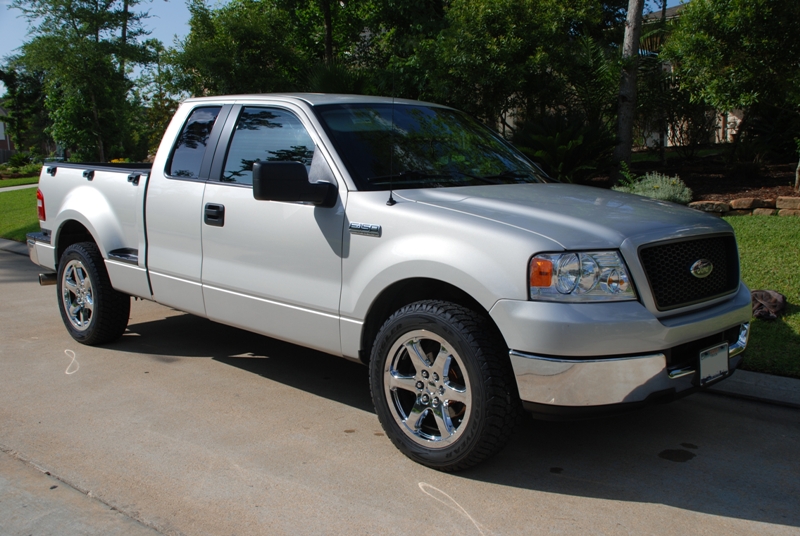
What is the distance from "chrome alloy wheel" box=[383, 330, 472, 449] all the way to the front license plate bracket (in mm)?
1146

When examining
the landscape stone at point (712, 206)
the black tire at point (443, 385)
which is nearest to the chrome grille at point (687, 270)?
the black tire at point (443, 385)

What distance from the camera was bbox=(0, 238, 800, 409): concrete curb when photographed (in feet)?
15.6

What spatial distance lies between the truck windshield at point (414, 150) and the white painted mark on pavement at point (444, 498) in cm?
156

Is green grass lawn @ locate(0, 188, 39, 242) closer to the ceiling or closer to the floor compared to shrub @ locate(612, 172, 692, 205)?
closer to the floor

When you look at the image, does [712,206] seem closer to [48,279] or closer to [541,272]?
[541,272]

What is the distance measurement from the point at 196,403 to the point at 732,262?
3.31 m

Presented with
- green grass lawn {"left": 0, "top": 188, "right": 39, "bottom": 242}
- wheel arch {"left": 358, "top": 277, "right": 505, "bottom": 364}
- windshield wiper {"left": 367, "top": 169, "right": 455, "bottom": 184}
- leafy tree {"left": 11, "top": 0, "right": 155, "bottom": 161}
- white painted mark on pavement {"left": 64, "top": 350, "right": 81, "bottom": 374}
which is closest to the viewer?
wheel arch {"left": 358, "top": 277, "right": 505, "bottom": 364}

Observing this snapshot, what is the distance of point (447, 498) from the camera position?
351 cm

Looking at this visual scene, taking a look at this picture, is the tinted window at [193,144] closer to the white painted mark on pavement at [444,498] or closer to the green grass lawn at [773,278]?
the white painted mark on pavement at [444,498]

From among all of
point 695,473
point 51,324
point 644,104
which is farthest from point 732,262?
point 644,104

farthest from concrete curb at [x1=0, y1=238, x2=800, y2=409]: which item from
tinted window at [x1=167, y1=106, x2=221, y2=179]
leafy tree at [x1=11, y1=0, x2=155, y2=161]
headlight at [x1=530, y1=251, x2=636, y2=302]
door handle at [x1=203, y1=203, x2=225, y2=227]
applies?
leafy tree at [x1=11, y1=0, x2=155, y2=161]

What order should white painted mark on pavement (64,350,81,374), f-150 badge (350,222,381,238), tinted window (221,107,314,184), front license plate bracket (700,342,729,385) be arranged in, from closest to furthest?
1. front license plate bracket (700,342,729,385)
2. f-150 badge (350,222,381,238)
3. tinted window (221,107,314,184)
4. white painted mark on pavement (64,350,81,374)

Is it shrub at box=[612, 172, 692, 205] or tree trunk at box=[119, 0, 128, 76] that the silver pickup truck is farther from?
tree trunk at box=[119, 0, 128, 76]

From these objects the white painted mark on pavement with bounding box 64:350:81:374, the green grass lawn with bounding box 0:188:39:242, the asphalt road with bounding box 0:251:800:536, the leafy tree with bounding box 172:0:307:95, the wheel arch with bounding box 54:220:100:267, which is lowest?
the white painted mark on pavement with bounding box 64:350:81:374
